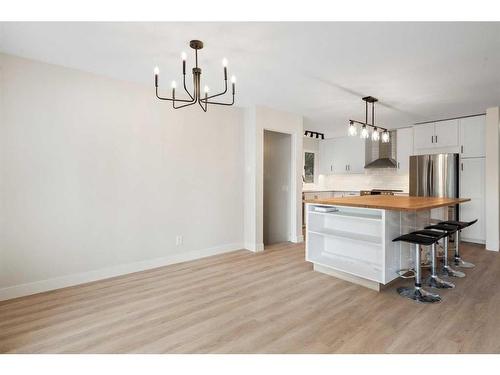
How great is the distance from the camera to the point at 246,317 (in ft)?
7.61

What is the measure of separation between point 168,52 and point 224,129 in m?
1.90

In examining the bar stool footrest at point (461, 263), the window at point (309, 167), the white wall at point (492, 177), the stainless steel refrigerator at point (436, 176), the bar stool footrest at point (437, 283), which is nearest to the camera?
the bar stool footrest at point (437, 283)

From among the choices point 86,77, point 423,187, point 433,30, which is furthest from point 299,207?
point 86,77

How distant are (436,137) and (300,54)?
4.22 m

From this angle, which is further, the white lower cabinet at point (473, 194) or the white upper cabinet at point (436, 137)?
the white upper cabinet at point (436, 137)

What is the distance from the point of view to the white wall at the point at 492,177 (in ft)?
14.4

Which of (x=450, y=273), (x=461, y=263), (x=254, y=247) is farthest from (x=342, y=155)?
(x=450, y=273)

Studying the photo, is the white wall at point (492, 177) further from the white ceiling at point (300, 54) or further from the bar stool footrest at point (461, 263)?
the bar stool footrest at point (461, 263)

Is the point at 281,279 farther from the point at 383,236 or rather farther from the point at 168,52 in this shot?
the point at 168,52

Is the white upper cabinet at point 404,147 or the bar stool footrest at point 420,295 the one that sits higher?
the white upper cabinet at point 404,147

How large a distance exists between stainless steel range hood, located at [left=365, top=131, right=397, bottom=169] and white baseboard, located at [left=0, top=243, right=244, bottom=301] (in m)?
4.10

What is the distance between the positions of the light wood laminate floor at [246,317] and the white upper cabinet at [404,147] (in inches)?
121

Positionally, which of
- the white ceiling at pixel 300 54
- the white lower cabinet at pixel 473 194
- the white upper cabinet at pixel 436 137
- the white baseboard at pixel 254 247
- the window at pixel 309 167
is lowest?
the white baseboard at pixel 254 247

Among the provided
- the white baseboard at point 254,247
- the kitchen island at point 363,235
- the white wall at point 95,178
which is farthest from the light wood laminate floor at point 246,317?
the white baseboard at point 254,247
